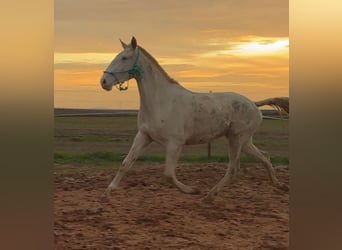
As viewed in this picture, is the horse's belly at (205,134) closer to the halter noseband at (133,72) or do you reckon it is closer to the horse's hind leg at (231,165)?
the horse's hind leg at (231,165)

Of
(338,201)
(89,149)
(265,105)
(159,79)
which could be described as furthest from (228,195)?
(338,201)

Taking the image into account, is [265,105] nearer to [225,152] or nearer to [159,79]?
[159,79]

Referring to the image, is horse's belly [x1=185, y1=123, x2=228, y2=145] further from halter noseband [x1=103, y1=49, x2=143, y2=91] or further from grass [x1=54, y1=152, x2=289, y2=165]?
grass [x1=54, y1=152, x2=289, y2=165]

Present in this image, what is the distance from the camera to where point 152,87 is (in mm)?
3219

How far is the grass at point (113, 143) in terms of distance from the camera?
441 centimetres

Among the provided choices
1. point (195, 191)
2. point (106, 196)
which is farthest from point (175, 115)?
point (106, 196)

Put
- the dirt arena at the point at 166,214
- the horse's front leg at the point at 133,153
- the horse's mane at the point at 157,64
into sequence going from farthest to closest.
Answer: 1. the horse's mane at the point at 157,64
2. the horse's front leg at the point at 133,153
3. the dirt arena at the point at 166,214

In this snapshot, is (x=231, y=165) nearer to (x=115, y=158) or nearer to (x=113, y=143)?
(x=115, y=158)

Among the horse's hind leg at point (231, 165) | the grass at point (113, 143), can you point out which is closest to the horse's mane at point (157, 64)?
the horse's hind leg at point (231, 165)

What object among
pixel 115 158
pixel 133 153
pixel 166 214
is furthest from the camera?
pixel 115 158

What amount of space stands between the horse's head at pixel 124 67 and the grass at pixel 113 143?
Answer: 1.14 metres

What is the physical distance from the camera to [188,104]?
10.8ft

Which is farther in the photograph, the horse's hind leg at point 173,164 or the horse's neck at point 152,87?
the horse's neck at point 152,87

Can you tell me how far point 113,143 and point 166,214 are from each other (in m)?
1.63
